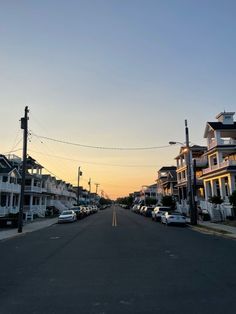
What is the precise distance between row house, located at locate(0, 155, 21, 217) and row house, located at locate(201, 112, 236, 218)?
24860 millimetres

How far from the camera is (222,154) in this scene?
42.8 metres

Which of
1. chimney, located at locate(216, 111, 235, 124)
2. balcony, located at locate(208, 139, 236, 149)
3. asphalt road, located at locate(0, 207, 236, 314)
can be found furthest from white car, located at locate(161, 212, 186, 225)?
chimney, located at locate(216, 111, 235, 124)

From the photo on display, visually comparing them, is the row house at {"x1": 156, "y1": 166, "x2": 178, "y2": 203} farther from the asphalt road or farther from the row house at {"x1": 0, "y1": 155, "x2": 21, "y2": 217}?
the asphalt road

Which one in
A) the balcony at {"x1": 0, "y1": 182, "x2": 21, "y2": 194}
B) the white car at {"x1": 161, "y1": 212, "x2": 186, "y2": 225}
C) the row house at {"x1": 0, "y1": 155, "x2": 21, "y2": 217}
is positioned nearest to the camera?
the white car at {"x1": 161, "y1": 212, "x2": 186, "y2": 225}

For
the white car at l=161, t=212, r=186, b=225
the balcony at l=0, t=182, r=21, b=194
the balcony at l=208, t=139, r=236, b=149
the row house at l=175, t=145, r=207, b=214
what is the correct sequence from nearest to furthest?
the white car at l=161, t=212, r=186, b=225
the balcony at l=0, t=182, r=21, b=194
the balcony at l=208, t=139, r=236, b=149
the row house at l=175, t=145, r=207, b=214

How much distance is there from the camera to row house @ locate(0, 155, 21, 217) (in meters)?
42.6

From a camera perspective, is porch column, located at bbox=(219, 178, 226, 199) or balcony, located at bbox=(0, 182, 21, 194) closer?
porch column, located at bbox=(219, 178, 226, 199)

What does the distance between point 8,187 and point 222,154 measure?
27.7 m

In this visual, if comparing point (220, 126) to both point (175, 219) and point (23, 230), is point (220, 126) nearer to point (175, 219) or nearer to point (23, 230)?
point (175, 219)

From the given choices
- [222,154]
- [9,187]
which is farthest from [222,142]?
[9,187]

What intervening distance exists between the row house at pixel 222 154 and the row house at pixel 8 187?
24860 mm

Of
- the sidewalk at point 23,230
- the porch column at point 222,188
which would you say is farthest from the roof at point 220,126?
the sidewalk at point 23,230

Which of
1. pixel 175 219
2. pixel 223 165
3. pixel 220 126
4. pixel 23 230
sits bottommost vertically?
pixel 23 230

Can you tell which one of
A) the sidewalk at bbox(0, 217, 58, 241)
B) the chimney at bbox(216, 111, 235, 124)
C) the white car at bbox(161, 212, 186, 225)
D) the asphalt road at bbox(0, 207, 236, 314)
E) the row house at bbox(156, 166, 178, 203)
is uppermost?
the chimney at bbox(216, 111, 235, 124)
